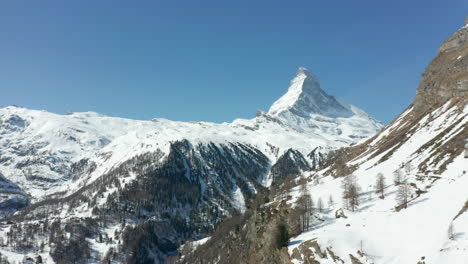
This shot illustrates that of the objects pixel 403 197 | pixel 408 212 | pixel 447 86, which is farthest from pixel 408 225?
pixel 447 86

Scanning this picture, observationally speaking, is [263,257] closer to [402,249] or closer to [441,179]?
[402,249]

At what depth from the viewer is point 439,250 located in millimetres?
55812

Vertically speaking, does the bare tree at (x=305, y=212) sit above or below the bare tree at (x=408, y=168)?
below

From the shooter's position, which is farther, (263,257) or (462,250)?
(263,257)

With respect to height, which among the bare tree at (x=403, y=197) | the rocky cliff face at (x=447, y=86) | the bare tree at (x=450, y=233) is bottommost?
the bare tree at (x=450, y=233)

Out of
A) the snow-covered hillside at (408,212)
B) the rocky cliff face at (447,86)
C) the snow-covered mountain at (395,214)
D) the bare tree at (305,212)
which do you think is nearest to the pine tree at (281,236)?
the snow-covered mountain at (395,214)

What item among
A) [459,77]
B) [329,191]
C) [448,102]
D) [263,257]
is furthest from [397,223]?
[459,77]

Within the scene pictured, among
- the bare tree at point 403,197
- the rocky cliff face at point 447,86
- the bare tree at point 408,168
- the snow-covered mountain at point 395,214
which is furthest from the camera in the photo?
the rocky cliff face at point 447,86

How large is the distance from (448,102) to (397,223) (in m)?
117

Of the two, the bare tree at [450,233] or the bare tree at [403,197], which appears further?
the bare tree at [403,197]

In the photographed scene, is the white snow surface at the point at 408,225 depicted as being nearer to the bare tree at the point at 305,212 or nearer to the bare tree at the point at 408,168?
the bare tree at the point at 408,168

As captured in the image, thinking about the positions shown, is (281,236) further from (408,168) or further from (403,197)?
(408,168)

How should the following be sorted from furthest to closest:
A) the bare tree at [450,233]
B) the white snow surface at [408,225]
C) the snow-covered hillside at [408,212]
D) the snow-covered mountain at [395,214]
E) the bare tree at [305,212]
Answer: the bare tree at [305,212]
the snow-covered mountain at [395,214]
the snow-covered hillside at [408,212]
the white snow surface at [408,225]
the bare tree at [450,233]

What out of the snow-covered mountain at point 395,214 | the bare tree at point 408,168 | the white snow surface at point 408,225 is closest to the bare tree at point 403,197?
the snow-covered mountain at point 395,214
